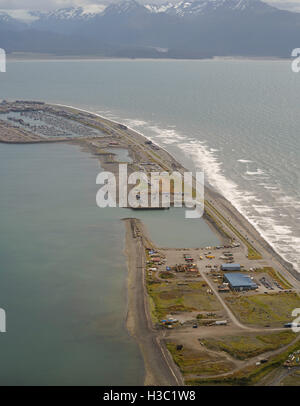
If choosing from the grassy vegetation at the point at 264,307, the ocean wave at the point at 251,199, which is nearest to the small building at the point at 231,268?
the grassy vegetation at the point at 264,307

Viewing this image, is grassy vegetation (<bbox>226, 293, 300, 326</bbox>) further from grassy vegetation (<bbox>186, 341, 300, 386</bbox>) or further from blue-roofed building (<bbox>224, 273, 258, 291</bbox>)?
grassy vegetation (<bbox>186, 341, 300, 386</bbox>)

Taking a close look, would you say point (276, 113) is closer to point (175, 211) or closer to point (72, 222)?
point (175, 211)

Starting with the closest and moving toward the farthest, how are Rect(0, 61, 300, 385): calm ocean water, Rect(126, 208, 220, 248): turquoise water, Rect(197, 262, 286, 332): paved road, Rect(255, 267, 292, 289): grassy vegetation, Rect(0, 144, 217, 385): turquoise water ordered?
Rect(0, 144, 217, 385): turquoise water
Rect(0, 61, 300, 385): calm ocean water
Rect(197, 262, 286, 332): paved road
Rect(255, 267, 292, 289): grassy vegetation
Rect(126, 208, 220, 248): turquoise water

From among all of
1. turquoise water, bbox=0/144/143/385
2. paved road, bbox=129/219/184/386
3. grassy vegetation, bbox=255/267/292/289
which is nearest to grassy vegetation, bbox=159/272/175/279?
paved road, bbox=129/219/184/386

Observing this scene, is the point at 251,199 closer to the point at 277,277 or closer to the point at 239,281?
the point at 277,277

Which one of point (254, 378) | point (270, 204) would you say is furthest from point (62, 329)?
point (270, 204)

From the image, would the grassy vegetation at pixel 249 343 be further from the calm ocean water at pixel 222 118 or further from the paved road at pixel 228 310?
the calm ocean water at pixel 222 118
